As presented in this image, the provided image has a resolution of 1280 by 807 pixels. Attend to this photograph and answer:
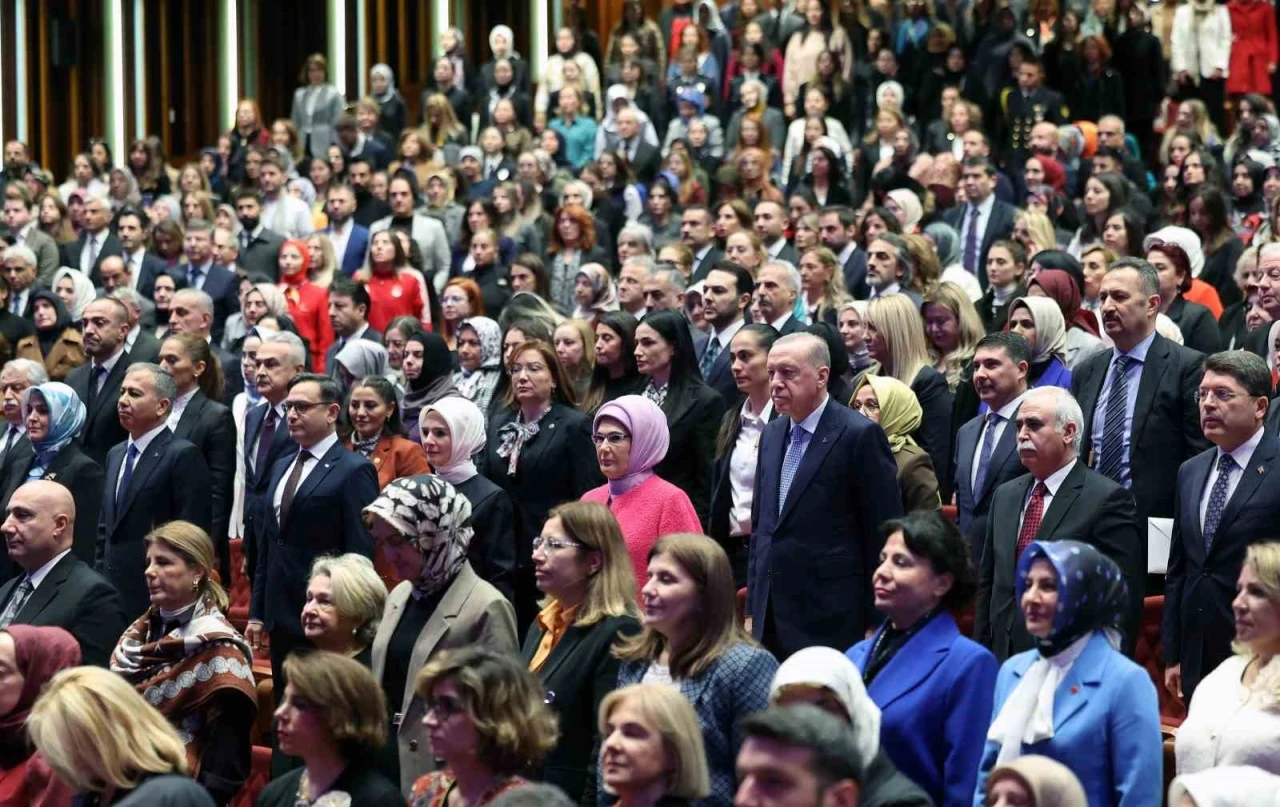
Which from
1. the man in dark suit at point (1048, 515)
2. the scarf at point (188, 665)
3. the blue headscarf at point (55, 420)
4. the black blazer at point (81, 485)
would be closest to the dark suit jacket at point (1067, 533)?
the man in dark suit at point (1048, 515)

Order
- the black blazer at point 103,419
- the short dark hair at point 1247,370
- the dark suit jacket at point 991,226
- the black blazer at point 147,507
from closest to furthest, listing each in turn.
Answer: the short dark hair at point 1247,370 < the black blazer at point 147,507 < the black blazer at point 103,419 < the dark suit jacket at point 991,226

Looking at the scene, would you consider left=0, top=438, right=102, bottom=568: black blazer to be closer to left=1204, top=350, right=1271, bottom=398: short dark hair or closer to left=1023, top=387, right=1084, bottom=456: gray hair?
left=1023, top=387, right=1084, bottom=456: gray hair

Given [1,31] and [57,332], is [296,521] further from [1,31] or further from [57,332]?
[1,31]

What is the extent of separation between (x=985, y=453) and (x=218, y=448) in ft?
10.3

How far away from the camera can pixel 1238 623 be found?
4625mm

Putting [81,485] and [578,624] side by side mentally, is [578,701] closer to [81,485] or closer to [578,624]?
[578,624]

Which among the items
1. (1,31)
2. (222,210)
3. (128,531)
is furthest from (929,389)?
(1,31)

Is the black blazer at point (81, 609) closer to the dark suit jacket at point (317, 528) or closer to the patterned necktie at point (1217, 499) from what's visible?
the dark suit jacket at point (317, 528)

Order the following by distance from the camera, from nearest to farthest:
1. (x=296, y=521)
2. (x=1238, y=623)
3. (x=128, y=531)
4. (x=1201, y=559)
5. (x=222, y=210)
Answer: (x=1238, y=623)
(x=1201, y=559)
(x=296, y=521)
(x=128, y=531)
(x=222, y=210)

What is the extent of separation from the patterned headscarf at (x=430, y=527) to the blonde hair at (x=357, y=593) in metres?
0.13

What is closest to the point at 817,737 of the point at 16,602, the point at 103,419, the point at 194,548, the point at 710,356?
the point at 194,548

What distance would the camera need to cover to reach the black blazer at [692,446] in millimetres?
7289

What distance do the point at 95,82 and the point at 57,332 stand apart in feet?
32.6

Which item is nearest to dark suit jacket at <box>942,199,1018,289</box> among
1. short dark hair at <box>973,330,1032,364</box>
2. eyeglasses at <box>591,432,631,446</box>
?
short dark hair at <box>973,330,1032,364</box>
